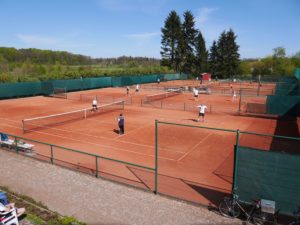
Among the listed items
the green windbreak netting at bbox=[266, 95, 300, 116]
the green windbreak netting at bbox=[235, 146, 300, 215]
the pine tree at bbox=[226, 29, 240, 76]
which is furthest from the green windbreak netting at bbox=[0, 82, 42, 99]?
the pine tree at bbox=[226, 29, 240, 76]

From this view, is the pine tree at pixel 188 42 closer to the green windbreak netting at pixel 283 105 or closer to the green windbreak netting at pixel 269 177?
the green windbreak netting at pixel 283 105

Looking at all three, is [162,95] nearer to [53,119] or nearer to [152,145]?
[53,119]

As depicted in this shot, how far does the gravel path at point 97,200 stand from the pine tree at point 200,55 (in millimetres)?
84917

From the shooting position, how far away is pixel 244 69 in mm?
100812

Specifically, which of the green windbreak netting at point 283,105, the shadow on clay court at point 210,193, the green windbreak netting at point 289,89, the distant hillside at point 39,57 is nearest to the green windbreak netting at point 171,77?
the green windbreak netting at point 289,89

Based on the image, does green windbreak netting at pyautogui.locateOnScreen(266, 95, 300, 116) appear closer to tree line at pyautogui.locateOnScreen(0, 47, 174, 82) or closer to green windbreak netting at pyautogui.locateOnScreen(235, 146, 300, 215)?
green windbreak netting at pyautogui.locateOnScreen(235, 146, 300, 215)

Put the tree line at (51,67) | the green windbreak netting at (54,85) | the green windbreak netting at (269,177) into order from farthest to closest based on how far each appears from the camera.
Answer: the tree line at (51,67) < the green windbreak netting at (54,85) < the green windbreak netting at (269,177)

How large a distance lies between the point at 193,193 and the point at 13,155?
9.76 m

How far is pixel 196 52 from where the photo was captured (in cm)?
9362

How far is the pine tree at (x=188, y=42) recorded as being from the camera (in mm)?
90938

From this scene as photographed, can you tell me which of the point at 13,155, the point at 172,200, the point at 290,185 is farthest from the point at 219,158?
the point at 13,155

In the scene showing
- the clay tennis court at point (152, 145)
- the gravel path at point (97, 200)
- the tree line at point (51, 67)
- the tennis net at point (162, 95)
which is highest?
the tree line at point (51, 67)

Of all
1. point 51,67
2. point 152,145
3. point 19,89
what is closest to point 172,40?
point 51,67

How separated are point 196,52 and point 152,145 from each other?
266ft
